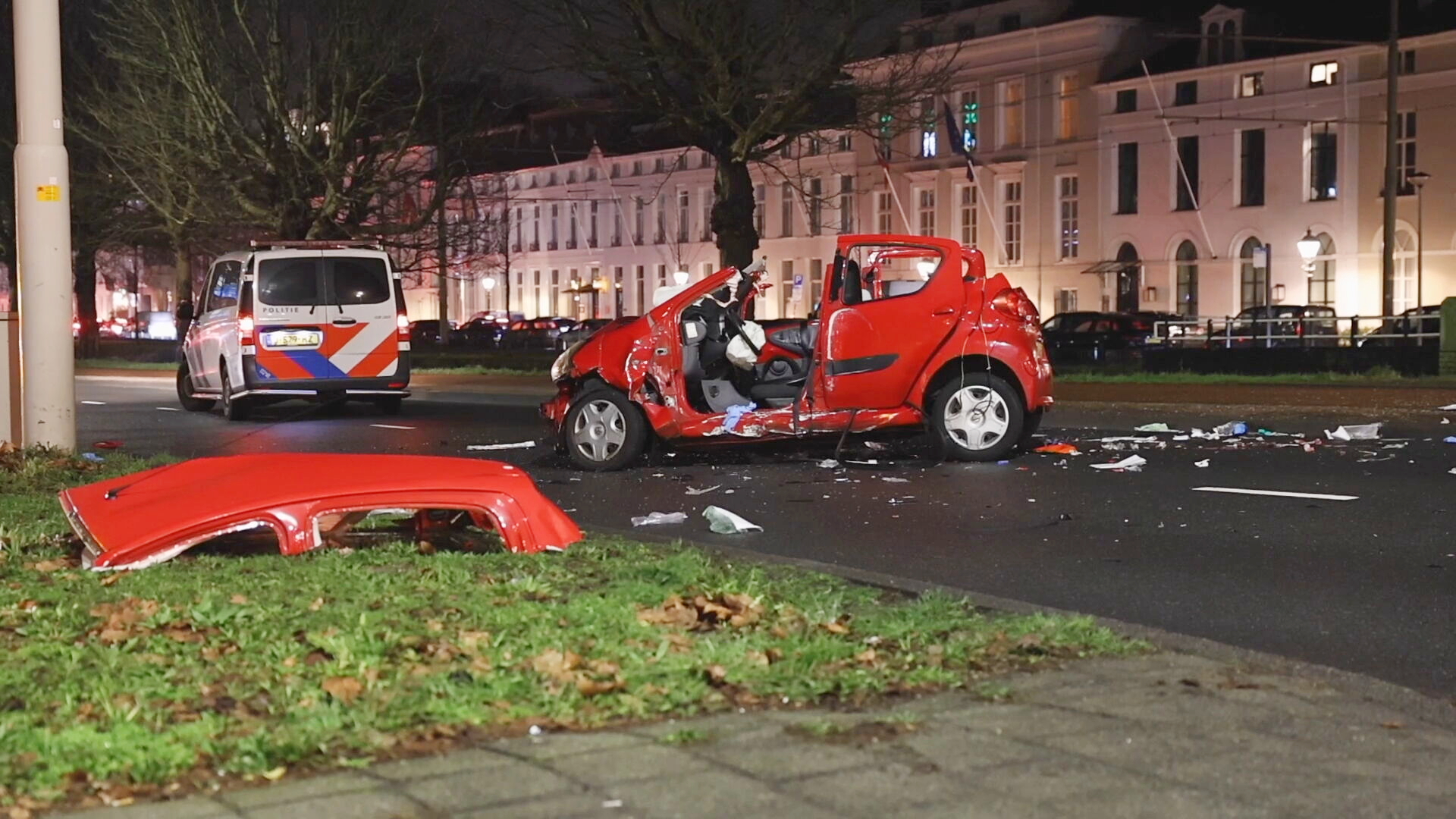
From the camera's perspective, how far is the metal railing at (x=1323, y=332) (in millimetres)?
26719

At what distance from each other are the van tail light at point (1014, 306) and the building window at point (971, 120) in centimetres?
5038

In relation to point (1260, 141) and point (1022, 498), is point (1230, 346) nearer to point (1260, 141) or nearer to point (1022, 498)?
point (1022, 498)

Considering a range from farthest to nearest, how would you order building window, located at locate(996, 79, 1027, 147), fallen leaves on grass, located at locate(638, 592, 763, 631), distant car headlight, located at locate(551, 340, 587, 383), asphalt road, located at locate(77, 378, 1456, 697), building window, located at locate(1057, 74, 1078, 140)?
building window, located at locate(996, 79, 1027, 147) < building window, located at locate(1057, 74, 1078, 140) < distant car headlight, located at locate(551, 340, 587, 383) < asphalt road, located at locate(77, 378, 1456, 697) < fallen leaves on grass, located at locate(638, 592, 763, 631)

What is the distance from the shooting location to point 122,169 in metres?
39.9

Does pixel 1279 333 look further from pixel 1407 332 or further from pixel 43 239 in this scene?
pixel 43 239

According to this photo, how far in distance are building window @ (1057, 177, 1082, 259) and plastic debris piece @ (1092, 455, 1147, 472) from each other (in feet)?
191

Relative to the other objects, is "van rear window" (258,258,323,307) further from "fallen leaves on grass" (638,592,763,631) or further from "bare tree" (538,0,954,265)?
"fallen leaves on grass" (638,592,763,631)

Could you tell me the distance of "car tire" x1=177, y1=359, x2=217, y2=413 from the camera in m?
25.2

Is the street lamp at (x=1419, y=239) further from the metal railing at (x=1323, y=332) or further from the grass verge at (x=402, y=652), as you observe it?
the grass verge at (x=402, y=652)

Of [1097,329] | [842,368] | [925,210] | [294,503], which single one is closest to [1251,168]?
[1097,329]

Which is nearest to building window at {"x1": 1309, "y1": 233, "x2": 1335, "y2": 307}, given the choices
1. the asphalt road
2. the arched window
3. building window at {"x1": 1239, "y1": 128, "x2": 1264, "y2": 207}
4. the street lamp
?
the arched window

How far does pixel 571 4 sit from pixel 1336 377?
40.7ft

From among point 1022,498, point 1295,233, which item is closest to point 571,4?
Answer: point 1022,498

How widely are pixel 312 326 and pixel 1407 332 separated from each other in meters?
15.5
